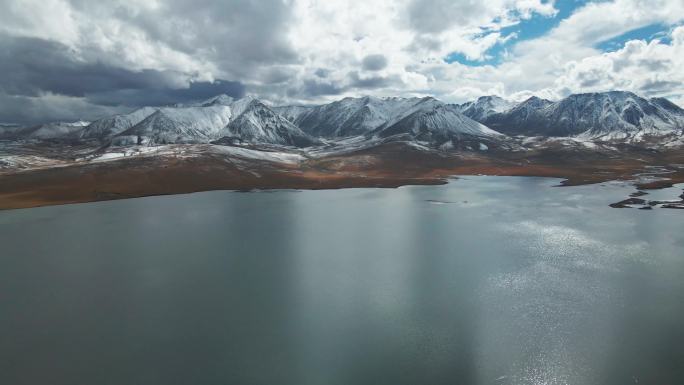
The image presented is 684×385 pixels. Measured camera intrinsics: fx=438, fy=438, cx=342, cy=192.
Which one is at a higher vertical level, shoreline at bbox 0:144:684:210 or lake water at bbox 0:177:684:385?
shoreline at bbox 0:144:684:210

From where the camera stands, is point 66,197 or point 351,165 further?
point 351,165

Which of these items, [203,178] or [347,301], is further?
[203,178]

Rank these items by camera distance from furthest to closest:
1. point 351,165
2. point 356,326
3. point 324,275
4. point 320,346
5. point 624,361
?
point 351,165, point 324,275, point 356,326, point 320,346, point 624,361

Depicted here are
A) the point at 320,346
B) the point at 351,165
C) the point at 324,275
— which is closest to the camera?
the point at 320,346

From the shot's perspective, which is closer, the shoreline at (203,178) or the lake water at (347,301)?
the lake water at (347,301)

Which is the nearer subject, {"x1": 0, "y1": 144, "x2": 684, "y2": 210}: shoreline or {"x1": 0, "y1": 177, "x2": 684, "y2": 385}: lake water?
{"x1": 0, "y1": 177, "x2": 684, "y2": 385}: lake water

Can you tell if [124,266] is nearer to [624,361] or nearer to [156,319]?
[156,319]

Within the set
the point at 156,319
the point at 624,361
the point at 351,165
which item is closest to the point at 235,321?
the point at 156,319
